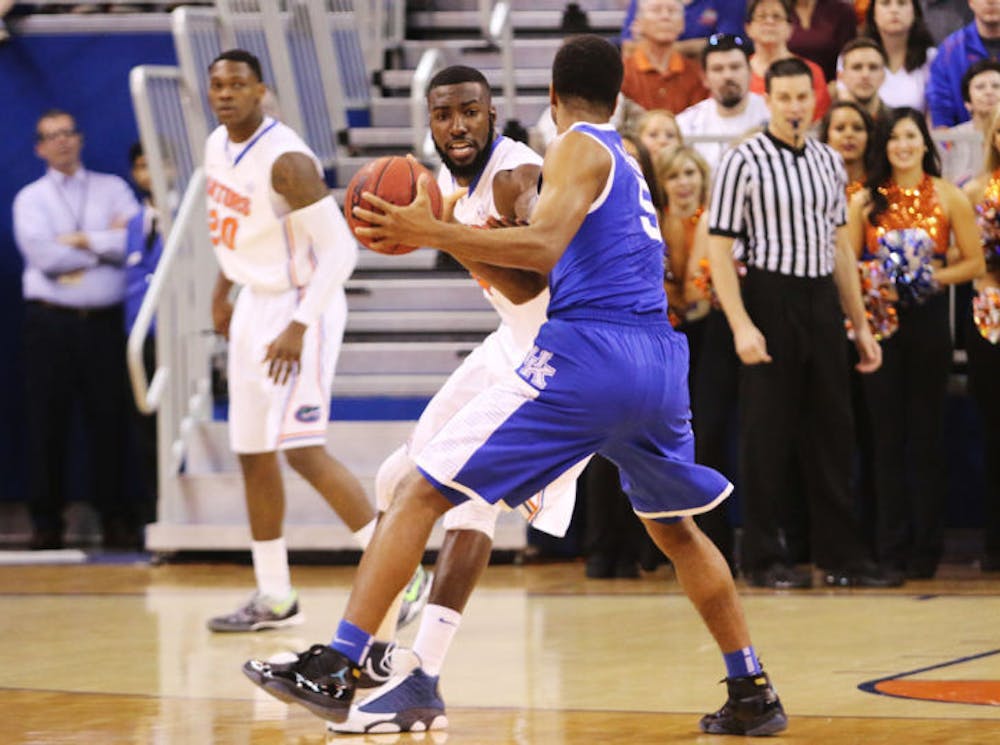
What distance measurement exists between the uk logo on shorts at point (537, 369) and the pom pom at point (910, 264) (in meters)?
4.22

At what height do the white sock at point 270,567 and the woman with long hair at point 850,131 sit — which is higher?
the woman with long hair at point 850,131

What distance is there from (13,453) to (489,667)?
6.38 meters

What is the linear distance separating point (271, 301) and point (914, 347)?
322cm

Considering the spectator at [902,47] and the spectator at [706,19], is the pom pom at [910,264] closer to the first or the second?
the spectator at [902,47]

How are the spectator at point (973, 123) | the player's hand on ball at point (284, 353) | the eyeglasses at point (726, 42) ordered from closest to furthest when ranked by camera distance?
the player's hand on ball at point (284, 353) → the spectator at point (973, 123) → the eyeglasses at point (726, 42)

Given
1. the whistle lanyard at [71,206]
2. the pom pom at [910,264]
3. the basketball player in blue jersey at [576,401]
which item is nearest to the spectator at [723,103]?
the pom pom at [910,264]

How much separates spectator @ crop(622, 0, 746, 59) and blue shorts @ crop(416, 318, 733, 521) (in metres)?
6.41

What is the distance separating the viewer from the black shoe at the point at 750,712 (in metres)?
5.09

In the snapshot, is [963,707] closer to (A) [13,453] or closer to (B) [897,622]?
(B) [897,622]

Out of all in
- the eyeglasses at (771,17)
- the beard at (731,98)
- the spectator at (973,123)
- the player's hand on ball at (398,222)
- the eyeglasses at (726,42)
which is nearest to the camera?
the player's hand on ball at (398,222)

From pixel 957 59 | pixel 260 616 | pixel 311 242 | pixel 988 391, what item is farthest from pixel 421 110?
pixel 260 616

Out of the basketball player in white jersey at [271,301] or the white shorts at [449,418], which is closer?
the white shorts at [449,418]

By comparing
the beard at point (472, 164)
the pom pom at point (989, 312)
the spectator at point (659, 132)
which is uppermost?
the spectator at point (659, 132)

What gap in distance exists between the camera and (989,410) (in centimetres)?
908
